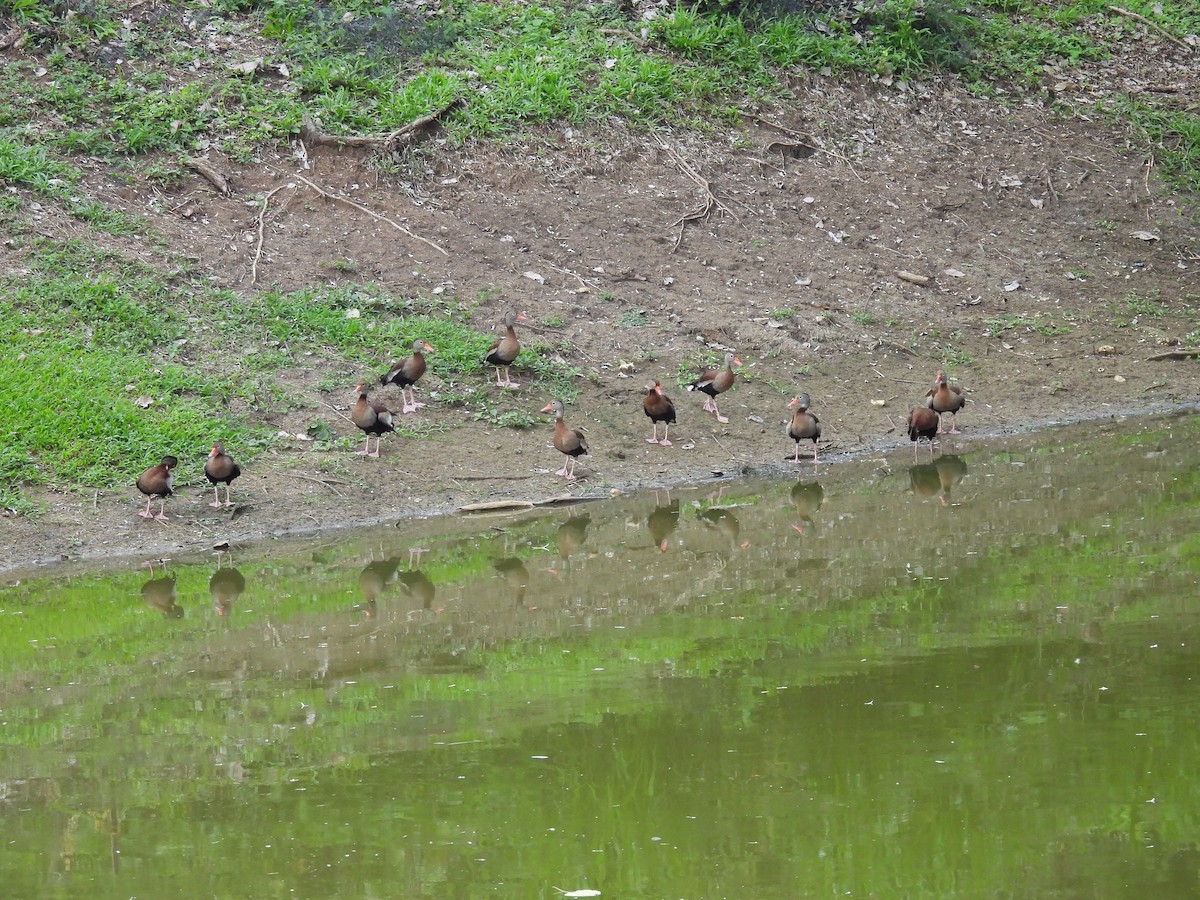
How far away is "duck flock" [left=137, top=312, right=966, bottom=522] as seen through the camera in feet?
41.0

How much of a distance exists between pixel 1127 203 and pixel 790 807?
15.2 metres

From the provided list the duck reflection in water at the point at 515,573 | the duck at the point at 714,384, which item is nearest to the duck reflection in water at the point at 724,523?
the duck reflection in water at the point at 515,573

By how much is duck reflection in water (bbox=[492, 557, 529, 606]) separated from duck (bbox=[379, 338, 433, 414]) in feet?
10.1

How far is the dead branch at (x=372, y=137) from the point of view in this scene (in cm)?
1770

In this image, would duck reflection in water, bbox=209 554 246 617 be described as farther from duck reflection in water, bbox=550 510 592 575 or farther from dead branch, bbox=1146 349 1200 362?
dead branch, bbox=1146 349 1200 362

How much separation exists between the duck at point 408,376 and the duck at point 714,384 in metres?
2.76

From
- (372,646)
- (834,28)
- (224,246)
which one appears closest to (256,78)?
(224,246)

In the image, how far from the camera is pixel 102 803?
23.6ft

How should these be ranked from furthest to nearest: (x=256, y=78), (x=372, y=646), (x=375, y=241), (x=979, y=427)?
1. (x=256, y=78)
2. (x=375, y=241)
3. (x=979, y=427)
4. (x=372, y=646)

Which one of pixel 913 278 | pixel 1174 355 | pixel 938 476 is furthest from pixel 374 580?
pixel 1174 355

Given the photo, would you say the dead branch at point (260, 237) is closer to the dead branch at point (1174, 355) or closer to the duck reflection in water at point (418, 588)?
the duck reflection in water at point (418, 588)

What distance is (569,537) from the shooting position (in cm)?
1230

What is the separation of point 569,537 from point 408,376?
2887 mm

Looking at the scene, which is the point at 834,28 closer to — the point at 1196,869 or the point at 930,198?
the point at 930,198
